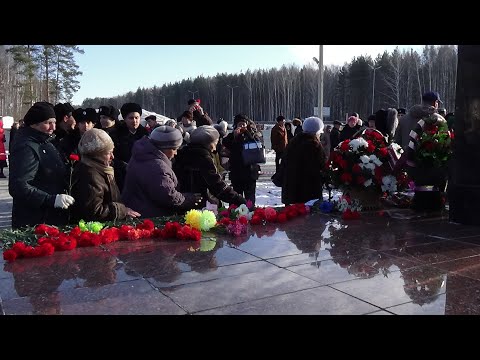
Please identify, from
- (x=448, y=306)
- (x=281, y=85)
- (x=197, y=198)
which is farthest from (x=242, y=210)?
(x=281, y=85)

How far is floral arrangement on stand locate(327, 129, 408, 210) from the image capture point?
5293 millimetres

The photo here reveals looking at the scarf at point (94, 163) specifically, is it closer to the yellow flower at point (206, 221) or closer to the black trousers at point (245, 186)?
the yellow flower at point (206, 221)

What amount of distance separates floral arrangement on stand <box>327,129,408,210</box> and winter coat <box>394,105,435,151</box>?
144cm

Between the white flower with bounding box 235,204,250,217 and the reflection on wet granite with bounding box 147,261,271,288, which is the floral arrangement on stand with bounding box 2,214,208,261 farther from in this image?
the reflection on wet granite with bounding box 147,261,271,288

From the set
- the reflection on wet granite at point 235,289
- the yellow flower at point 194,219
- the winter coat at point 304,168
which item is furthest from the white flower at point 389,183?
the reflection on wet granite at point 235,289

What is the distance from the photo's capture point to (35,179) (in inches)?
159

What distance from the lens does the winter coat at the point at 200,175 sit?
506 centimetres

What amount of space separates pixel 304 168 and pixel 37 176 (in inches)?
124

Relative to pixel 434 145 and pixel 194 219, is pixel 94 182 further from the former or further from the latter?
pixel 434 145

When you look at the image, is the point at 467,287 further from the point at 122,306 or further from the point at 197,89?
the point at 197,89

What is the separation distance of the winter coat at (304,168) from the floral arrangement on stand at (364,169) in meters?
0.47

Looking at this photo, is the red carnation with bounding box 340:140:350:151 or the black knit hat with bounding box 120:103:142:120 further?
the black knit hat with bounding box 120:103:142:120

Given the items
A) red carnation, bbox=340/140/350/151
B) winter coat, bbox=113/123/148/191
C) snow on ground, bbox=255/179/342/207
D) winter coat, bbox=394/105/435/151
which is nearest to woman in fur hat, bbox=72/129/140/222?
winter coat, bbox=113/123/148/191
